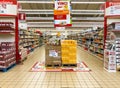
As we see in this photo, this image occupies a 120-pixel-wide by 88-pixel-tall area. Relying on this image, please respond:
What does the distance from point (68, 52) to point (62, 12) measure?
2140 millimetres

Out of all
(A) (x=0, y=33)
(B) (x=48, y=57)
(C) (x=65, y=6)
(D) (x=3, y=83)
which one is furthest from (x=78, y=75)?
(A) (x=0, y=33)

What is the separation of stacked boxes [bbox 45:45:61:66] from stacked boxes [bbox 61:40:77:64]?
0.28m

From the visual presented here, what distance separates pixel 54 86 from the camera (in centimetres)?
621

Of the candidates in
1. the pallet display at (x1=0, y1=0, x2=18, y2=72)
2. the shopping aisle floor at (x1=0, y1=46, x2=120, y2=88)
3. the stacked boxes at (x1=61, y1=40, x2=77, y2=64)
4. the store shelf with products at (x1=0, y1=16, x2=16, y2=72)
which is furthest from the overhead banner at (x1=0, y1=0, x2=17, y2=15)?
the shopping aisle floor at (x1=0, y1=46, x2=120, y2=88)

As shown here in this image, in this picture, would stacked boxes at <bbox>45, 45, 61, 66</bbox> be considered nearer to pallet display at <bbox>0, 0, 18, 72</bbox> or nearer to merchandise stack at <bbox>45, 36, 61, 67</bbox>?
merchandise stack at <bbox>45, 36, 61, 67</bbox>

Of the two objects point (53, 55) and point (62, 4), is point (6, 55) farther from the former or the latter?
point (62, 4)

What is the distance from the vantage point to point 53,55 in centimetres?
970

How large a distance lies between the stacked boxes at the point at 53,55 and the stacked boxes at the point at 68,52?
276 mm

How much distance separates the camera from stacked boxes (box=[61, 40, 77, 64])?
987 cm

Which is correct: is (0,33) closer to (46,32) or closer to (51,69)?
(51,69)

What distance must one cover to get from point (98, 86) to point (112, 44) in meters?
2.90

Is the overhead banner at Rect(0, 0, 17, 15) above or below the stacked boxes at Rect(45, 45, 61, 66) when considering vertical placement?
above

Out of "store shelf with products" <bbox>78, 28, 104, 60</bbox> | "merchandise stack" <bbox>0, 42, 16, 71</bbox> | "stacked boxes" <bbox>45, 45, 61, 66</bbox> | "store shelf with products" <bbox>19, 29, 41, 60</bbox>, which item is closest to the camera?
"merchandise stack" <bbox>0, 42, 16, 71</bbox>

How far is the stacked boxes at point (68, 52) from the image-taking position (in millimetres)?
9867
